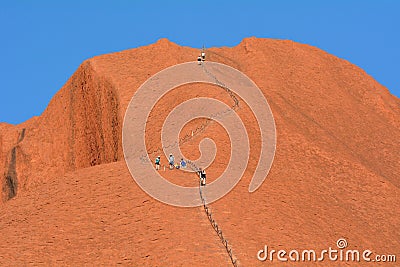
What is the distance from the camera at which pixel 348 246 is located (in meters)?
38.7

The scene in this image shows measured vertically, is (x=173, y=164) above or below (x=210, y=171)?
above

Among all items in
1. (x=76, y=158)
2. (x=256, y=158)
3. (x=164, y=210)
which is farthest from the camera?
(x=76, y=158)

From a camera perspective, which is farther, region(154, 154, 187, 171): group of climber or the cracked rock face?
region(154, 154, 187, 171): group of climber

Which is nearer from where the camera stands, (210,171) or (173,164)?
(210,171)

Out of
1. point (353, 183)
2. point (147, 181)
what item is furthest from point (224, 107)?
point (147, 181)

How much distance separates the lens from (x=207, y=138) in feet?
156

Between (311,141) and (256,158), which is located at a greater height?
(311,141)

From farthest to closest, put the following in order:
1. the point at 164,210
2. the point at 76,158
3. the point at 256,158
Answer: the point at 76,158 < the point at 256,158 < the point at 164,210

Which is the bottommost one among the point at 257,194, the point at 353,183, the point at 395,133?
the point at 257,194

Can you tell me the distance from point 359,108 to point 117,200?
29286 mm

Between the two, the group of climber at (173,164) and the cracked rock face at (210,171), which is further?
the group of climber at (173,164)

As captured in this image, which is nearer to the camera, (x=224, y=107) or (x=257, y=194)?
(x=257, y=194)

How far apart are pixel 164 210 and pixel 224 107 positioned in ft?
52.2

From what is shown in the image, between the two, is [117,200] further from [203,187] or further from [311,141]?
[311,141]
